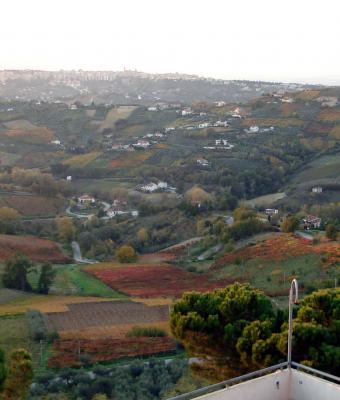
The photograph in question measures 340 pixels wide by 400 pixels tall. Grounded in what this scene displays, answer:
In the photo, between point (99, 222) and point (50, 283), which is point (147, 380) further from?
point (99, 222)

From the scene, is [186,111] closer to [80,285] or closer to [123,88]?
[80,285]

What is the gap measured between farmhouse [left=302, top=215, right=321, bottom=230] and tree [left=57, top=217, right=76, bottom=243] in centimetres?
1361

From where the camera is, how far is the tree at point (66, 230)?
130 ft

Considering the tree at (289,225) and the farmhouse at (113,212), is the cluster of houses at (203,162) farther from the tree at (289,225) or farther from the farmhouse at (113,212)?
the tree at (289,225)

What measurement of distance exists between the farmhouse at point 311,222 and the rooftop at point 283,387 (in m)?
28.9

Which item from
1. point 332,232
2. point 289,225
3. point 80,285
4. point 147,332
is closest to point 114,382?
point 147,332

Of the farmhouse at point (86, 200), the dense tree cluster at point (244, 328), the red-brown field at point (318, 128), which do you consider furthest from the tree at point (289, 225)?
Result: the red-brown field at point (318, 128)

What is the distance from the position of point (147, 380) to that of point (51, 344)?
179 inches

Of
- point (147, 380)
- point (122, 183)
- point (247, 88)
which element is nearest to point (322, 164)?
point (122, 183)

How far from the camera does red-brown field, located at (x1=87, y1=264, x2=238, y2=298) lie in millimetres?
25094

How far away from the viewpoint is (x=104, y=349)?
1614cm

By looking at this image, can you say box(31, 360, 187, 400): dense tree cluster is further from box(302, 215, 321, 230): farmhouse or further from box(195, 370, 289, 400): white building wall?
box(302, 215, 321, 230): farmhouse

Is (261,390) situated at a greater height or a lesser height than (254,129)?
greater

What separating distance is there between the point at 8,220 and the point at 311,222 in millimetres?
18254
